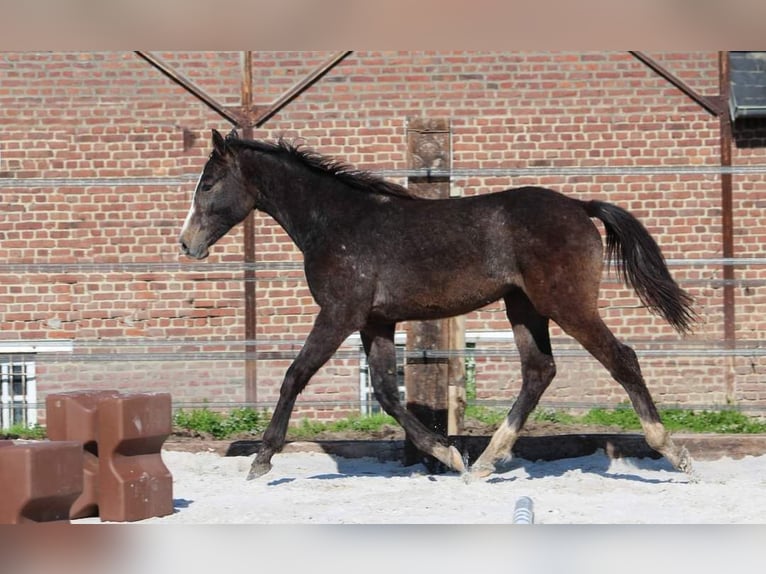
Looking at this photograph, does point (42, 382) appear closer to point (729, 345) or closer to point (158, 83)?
point (158, 83)

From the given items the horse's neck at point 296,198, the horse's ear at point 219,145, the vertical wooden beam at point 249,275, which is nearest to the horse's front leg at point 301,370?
the horse's neck at point 296,198

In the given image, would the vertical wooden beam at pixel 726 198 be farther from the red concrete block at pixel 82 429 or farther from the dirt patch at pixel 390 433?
the red concrete block at pixel 82 429

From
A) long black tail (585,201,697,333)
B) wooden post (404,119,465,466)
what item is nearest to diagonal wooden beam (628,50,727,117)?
wooden post (404,119,465,466)

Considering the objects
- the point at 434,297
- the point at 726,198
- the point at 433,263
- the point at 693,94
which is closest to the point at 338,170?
the point at 433,263

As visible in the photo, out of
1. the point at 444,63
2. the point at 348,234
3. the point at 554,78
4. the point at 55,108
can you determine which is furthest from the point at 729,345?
the point at 55,108

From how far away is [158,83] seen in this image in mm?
8953

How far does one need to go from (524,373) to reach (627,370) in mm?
530

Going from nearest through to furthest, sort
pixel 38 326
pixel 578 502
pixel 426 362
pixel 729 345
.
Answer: pixel 578 502 < pixel 426 362 < pixel 729 345 < pixel 38 326

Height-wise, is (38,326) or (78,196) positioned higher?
(78,196)

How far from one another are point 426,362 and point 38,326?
13.4ft

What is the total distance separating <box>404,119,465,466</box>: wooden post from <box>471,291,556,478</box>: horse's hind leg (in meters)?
0.69

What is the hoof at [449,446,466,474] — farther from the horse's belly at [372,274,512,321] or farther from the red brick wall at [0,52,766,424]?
the red brick wall at [0,52,766,424]

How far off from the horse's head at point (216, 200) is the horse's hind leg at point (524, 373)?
1.45 m

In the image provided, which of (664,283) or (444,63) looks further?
(444,63)
